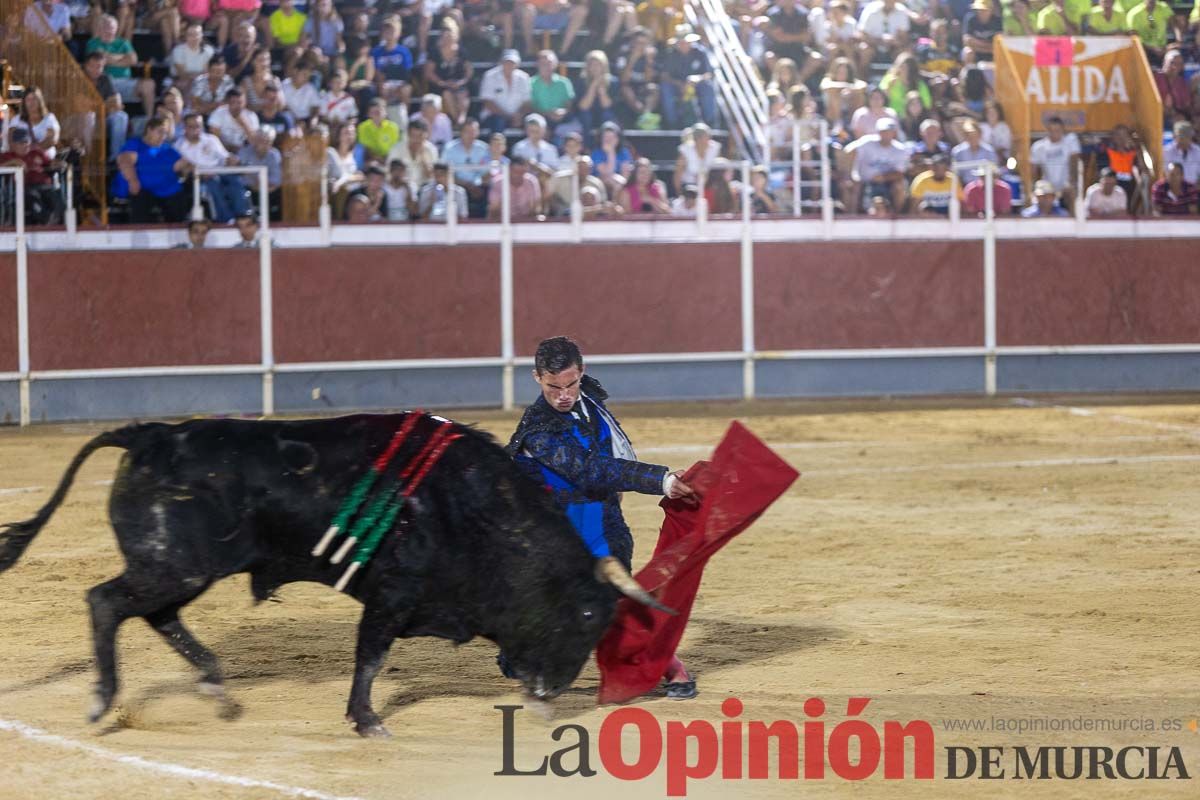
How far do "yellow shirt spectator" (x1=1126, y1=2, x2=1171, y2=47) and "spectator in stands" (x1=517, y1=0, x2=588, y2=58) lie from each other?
18.7ft

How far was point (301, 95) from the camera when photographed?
14578mm

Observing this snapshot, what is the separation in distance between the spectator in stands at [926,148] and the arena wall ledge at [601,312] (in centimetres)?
74

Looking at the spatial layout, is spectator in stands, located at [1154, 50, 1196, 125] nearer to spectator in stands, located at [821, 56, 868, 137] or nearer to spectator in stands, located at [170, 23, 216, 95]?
spectator in stands, located at [821, 56, 868, 137]

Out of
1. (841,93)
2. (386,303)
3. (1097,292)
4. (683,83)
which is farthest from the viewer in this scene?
(683,83)

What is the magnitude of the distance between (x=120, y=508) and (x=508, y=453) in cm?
114

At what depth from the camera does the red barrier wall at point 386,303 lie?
13.5 m

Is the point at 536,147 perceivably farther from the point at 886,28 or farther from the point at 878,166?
the point at 886,28

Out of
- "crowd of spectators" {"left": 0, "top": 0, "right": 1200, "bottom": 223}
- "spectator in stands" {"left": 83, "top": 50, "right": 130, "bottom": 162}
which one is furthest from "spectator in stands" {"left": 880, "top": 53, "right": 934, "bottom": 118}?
"spectator in stands" {"left": 83, "top": 50, "right": 130, "bottom": 162}

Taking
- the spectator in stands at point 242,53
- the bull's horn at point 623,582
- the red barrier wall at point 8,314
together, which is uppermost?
the spectator in stands at point 242,53

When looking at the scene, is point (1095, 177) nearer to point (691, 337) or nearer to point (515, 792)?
point (691, 337)

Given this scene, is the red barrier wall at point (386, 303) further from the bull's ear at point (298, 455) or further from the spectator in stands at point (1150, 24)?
the bull's ear at point (298, 455)

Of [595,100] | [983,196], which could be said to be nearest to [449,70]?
[595,100]

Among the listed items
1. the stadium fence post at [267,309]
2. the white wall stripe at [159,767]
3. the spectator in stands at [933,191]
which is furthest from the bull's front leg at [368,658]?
the spectator in stands at [933,191]

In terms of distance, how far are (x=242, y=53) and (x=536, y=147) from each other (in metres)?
2.60
